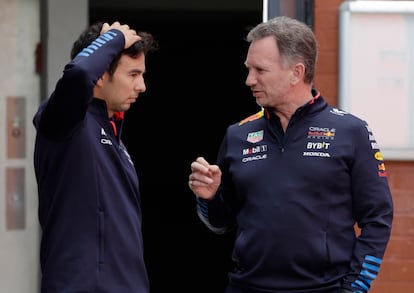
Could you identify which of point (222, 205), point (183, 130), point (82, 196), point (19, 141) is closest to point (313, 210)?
point (222, 205)

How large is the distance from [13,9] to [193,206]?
3.86 m

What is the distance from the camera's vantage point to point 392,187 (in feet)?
16.6

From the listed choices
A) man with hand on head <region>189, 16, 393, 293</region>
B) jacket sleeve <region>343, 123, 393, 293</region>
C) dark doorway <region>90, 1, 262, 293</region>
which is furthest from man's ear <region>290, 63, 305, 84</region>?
dark doorway <region>90, 1, 262, 293</region>

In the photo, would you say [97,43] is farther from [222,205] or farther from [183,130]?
[183,130]

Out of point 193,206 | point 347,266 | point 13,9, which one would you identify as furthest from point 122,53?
point 193,206

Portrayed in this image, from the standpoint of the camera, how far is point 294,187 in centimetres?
391

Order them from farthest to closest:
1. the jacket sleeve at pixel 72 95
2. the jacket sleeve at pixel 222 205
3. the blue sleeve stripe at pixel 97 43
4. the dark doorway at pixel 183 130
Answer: the dark doorway at pixel 183 130, the jacket sleeve at pixel 222 205, the blue sleeve stripe at pixel 97 43, the jacket sleeve at pixel 72 95

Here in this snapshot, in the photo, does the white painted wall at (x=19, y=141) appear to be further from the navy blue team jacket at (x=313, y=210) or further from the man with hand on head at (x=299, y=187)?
the navy blue team jacket at (x=313, y=210)

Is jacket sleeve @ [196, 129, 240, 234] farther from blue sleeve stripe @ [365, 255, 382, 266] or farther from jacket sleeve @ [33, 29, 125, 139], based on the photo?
jacket sleeve @ [33, 29, 125, 139]

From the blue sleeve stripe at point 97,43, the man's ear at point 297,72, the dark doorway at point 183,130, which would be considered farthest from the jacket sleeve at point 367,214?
the dark doorway at point 183,130

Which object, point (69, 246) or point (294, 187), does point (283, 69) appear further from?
point (69, 246)

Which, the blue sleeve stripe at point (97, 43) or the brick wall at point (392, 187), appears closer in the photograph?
the blue sleeve stripe at point (97, 43)

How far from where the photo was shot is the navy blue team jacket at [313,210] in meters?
3.89

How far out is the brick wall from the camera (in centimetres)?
503
